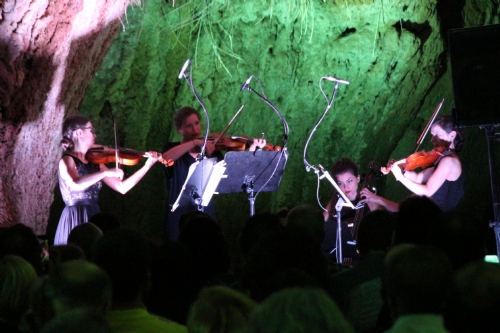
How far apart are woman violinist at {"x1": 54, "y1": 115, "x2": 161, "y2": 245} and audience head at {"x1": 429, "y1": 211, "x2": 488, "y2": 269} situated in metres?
3.36

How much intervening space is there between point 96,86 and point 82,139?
1.42 metres

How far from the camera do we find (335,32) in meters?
7.88

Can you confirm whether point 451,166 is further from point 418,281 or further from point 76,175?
point 418,281

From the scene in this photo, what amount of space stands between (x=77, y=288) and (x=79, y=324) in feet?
2.12

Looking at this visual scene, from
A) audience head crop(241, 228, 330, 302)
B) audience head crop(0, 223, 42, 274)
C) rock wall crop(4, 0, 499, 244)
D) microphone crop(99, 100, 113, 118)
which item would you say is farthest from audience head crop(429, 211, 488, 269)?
microphone crop(99, 100, 113, 118)

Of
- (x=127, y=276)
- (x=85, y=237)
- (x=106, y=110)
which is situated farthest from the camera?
(x=106, y=110)

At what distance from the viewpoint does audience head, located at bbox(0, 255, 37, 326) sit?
2.55 m

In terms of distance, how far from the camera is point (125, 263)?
8.12ft

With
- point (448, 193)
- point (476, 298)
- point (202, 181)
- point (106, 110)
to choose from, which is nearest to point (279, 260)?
point (476, 298)

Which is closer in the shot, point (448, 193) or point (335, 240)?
point (335, 240)

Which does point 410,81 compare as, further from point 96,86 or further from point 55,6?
point 55,6

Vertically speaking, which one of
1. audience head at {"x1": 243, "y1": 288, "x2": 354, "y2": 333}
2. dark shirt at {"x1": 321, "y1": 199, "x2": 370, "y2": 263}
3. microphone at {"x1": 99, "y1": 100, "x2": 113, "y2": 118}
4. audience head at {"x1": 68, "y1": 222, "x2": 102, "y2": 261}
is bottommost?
dark shirt at {"x1": 321, "y1": 199, "x2": 370, "y2": 263}

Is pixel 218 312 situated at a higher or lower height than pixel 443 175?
lower

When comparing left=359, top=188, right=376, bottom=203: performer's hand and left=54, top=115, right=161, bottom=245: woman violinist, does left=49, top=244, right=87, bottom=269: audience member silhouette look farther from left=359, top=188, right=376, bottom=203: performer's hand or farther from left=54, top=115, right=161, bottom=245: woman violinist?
left=359, top=188, right=376, bottom=203: performer's hand
